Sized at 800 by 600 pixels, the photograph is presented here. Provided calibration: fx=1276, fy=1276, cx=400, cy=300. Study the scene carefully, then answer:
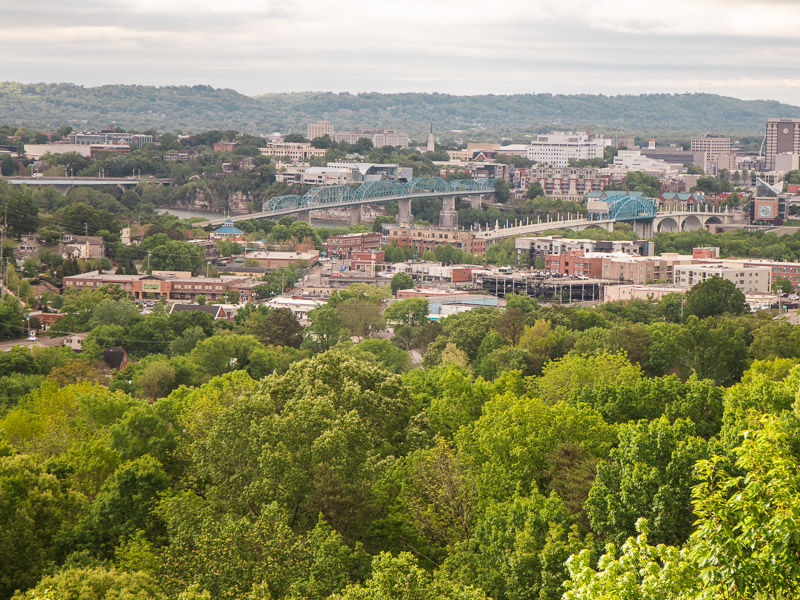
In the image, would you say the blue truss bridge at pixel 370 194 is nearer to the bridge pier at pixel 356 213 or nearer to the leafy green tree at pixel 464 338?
the bridge pier at pixel 356 213

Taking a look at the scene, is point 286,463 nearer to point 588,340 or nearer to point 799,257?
point 588,340

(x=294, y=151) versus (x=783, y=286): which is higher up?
(x=294, y=151)

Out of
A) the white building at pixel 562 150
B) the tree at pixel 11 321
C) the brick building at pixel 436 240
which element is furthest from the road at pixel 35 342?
the white building at pixel 562 150

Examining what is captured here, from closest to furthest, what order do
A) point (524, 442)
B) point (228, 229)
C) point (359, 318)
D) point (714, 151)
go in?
point (524, 442), point (359, 318), point (228, 229), point (714, 151)

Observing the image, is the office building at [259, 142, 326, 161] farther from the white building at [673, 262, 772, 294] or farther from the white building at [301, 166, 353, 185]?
the white building at [673, 262, 772, 294]

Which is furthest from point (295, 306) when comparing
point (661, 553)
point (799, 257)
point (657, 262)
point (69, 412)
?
point (661, 553)

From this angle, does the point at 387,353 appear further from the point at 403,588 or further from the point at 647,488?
the point at 403,588

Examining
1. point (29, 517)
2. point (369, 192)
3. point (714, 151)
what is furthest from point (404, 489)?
point (714, 151)

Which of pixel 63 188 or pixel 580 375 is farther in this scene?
pixel 63 188
